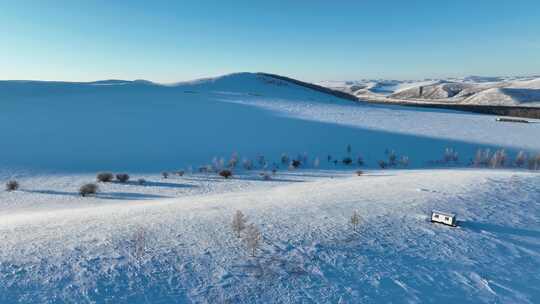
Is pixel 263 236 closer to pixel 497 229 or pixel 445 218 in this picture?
pixel 445 218

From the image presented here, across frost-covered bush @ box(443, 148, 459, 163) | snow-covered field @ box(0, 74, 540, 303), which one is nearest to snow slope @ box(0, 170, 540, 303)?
snow-covered field @ box(0, 74, 540, 303)

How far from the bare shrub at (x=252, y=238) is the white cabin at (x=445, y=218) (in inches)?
98.5

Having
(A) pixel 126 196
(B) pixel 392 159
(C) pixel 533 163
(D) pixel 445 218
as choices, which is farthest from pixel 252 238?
(C) pixel 533 163

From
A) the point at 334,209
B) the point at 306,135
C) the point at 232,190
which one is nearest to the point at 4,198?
the point at 232,190

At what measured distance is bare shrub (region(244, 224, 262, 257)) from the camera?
4043 millimetres

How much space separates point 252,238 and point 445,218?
2.71 m

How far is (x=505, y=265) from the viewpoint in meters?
3.81

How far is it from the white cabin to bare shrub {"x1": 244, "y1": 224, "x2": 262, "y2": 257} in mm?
2501

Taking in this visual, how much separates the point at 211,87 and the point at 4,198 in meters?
32.3

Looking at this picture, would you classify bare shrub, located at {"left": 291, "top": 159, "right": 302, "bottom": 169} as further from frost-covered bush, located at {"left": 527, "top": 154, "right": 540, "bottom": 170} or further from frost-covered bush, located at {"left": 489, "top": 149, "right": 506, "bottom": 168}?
frost-covered bush, located at {"left": 527, "top": 154, "right": 540, "bottom": 170}

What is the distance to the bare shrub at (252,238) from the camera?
4043 millimetres

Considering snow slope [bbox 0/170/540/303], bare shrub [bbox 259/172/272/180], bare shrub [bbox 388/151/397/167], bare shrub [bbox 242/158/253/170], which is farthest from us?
bare shrub [bbox 388/151/397/167]

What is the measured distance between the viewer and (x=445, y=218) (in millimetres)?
4793

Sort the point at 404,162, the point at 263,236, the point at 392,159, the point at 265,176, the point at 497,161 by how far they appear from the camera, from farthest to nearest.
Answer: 1. the point at 392,159
2. the point at 404,162
3. the point at 497,161
4. the point at 265,176
5. the point at 263,236
